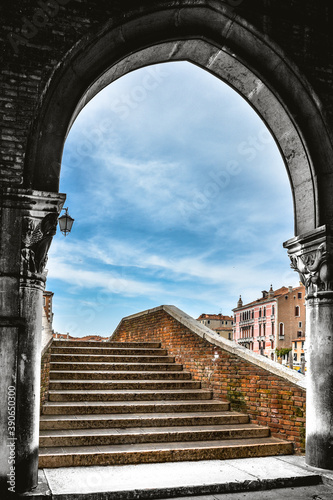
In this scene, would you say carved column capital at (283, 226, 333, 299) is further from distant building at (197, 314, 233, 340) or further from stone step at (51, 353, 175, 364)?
distant building at (197, 314, 233, 340)

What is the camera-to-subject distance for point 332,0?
578cm

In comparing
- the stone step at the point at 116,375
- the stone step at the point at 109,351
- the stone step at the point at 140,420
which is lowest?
the stone step at the point at 140,420

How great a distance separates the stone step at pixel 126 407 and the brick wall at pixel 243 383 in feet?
0.75

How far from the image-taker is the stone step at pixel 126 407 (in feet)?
19.7

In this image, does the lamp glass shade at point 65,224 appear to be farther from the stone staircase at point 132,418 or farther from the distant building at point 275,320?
the distant building at point 275,320

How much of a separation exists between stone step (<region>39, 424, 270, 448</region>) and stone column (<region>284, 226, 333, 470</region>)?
3.45ft

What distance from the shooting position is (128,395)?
6691mm

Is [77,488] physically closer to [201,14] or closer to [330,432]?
[330,432]

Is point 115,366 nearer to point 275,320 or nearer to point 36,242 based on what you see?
point 36,242

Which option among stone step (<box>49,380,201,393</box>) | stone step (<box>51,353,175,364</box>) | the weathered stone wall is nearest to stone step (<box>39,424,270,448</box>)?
stone step (<box>49,380,201,393</box>)

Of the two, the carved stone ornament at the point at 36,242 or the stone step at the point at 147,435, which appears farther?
the stone step at the point at 147,435

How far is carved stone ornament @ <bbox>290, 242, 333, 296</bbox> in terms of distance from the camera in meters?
5.16

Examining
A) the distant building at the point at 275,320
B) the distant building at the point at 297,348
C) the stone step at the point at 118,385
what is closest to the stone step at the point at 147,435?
the stone step at the point at 118,385

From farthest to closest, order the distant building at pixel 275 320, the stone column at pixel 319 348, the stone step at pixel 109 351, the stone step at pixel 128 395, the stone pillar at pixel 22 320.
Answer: the distant building at pixel 275 320
the stone step at pixel 109 351
the stone step at pixel 128 395
the stone column at pixel 319 348
the stone pillar at pixel 22 320
